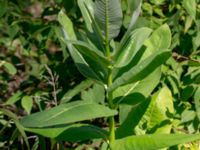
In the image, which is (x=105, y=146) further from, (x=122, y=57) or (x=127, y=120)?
(x=122, y=57)

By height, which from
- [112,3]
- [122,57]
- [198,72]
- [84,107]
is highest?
[112,3]

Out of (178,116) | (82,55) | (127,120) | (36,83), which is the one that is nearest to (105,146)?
(127,120)

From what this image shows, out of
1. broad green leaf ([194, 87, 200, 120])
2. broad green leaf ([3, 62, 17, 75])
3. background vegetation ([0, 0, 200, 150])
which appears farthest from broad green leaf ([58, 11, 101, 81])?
broad green leaf ([3, 62, 17, 75])

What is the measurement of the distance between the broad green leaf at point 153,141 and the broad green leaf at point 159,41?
36cm

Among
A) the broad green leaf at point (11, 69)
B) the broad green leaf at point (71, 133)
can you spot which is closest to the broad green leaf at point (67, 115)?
the broad green leaf at point (71, 133)

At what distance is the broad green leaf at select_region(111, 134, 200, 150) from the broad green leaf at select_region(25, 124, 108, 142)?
123 mm

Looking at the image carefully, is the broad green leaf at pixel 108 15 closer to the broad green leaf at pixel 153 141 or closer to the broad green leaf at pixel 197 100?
the broad green leaf at pixel 153 141

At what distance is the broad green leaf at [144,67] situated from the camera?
1721mm

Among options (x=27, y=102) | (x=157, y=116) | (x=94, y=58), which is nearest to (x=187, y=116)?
(x=157, y=116)

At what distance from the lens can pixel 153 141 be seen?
5.47 feet

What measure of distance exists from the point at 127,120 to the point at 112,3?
0.49 m

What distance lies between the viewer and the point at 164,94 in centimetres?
221

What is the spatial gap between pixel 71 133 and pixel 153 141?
1.12 ft

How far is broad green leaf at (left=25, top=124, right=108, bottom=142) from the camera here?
1.86 metres
